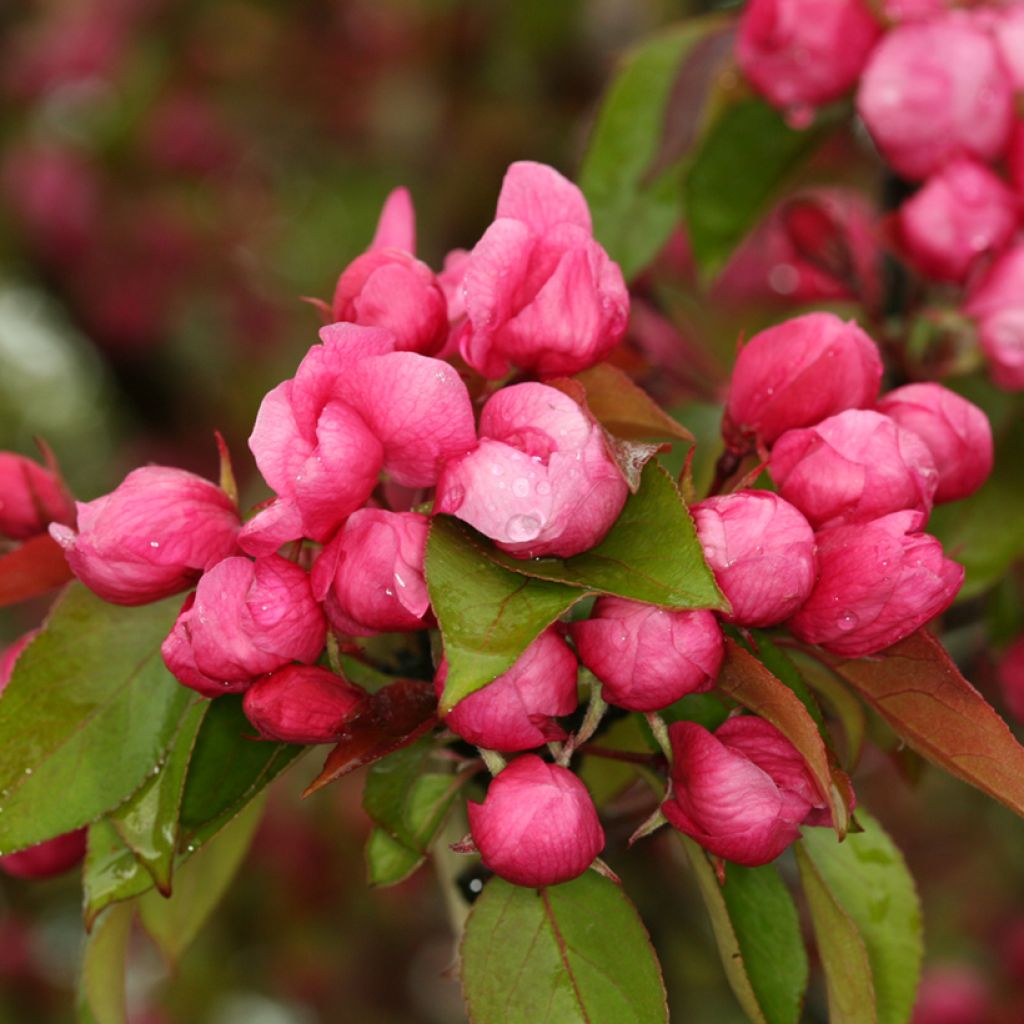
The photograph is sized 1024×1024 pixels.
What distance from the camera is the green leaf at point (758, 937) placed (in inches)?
26.1

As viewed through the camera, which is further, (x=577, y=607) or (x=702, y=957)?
(x=702, y=957)

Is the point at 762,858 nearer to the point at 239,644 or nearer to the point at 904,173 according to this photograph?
the point at 239,644

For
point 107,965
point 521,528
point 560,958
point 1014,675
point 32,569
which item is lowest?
point 1014,675

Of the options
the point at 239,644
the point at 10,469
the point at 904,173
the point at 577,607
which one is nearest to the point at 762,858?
the point at 577,607

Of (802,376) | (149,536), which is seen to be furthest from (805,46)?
(149,536)

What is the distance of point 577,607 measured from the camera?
65cm

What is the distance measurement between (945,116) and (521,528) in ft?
1.87

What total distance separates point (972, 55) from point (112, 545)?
27.1 inches

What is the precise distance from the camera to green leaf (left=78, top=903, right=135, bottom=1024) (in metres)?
0.75

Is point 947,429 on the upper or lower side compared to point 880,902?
upper

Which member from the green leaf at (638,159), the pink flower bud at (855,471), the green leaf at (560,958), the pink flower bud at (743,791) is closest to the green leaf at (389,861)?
the green leaf at (560,958)

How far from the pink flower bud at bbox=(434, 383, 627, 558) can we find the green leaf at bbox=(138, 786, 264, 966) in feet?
1.06

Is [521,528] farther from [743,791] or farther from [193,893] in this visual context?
[193,893]

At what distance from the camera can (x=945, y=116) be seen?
0.94 metres
